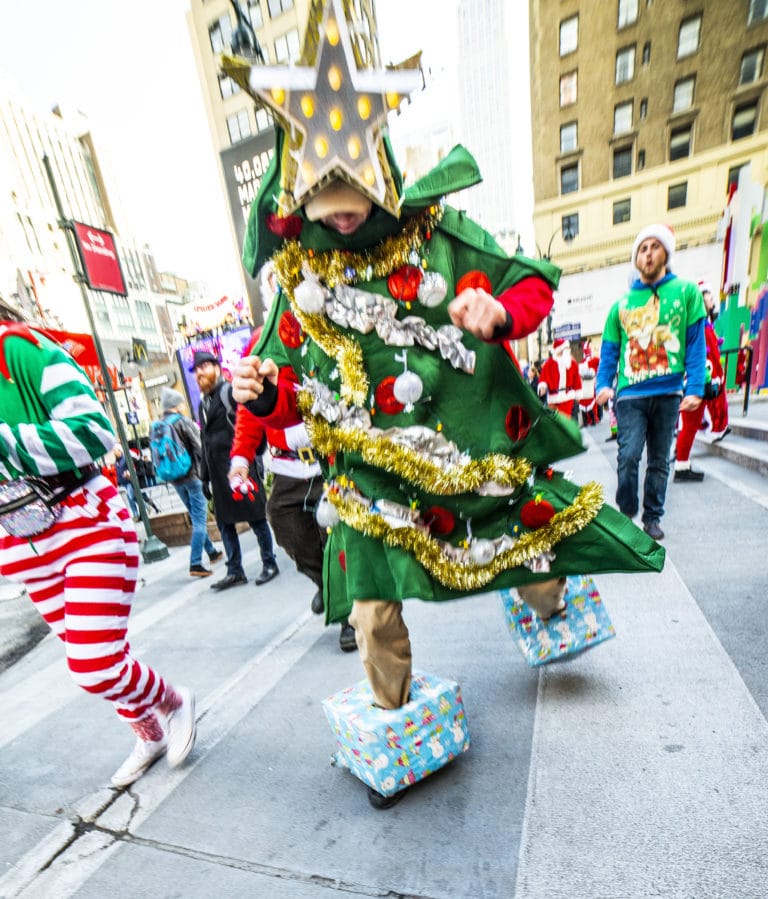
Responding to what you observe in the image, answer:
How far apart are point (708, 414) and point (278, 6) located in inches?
957

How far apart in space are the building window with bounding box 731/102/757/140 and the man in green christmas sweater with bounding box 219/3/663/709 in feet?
90.0

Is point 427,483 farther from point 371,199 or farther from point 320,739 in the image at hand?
point 320,739

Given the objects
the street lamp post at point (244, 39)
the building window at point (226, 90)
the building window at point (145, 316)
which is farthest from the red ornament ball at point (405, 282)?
the building window at point (145, 316)

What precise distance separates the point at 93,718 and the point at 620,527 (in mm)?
2469

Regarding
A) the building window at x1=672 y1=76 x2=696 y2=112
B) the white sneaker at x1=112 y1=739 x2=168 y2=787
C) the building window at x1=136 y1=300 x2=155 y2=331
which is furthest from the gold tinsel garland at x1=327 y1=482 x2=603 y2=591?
the building window at x1=136 y1=300 x2=155 y2=331

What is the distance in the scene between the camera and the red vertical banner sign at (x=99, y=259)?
492 cm

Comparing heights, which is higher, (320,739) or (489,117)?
(489,117)

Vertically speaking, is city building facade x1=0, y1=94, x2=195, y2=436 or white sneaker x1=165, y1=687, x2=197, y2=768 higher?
city building facade x1=0, y1=94, x2=195, y2=436

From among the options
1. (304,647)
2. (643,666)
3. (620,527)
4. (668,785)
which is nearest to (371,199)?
(620,527)

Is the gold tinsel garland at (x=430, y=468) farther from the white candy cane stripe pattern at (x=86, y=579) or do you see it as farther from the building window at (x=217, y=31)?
the building window at (x=217, y=31)

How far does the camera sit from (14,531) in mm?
1378

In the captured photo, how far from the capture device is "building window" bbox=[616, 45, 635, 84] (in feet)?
70.6

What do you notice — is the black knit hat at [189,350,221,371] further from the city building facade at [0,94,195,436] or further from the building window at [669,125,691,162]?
the building window at [669,125,691,162]

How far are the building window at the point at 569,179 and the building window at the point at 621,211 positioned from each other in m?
2.22
